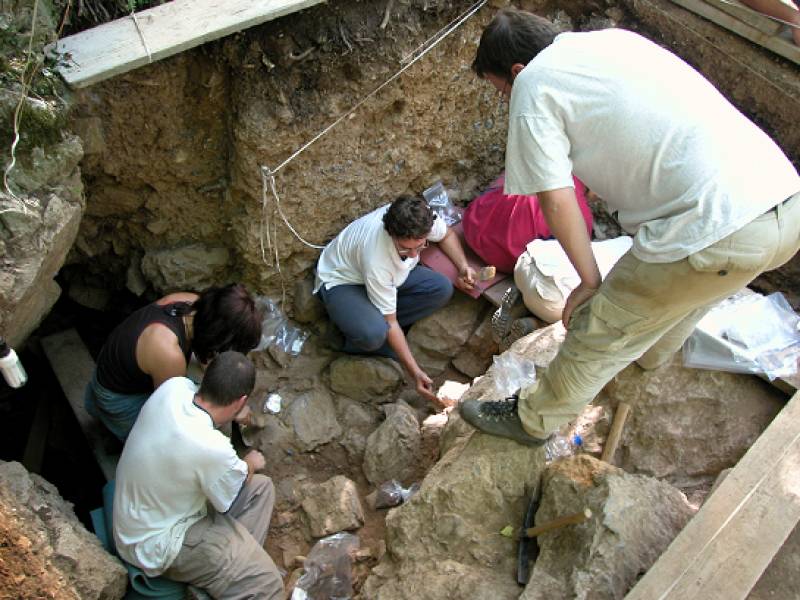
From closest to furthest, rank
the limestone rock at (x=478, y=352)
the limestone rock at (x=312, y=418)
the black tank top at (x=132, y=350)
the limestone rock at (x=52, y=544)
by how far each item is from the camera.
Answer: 1. the limestone rock at (x=52, y=544)
2. the black tank top at (x=132, y=350)
3. the limestone rock at (x=312, y=418)
4. the limestone rock at (x=478, y=352)

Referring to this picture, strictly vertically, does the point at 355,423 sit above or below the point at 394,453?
below

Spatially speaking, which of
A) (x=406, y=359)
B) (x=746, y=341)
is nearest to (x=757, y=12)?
(x=746, y=341)

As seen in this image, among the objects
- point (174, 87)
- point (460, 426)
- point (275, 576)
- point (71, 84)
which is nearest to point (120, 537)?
point (275, 576)

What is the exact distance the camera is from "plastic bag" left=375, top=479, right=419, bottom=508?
3727 mm

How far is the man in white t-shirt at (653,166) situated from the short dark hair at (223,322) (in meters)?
1.50

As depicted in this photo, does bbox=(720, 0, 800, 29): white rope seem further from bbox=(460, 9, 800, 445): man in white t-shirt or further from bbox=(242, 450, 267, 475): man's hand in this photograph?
bbox=(242, 450, 267, 475): man's hand

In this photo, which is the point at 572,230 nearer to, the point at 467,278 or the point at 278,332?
the point at 467,278

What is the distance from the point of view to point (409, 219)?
4000 mm

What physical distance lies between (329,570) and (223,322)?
1.28 metres

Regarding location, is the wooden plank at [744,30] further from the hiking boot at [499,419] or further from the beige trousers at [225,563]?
the beige trousers at [225,563]

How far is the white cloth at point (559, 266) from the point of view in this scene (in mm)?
4141

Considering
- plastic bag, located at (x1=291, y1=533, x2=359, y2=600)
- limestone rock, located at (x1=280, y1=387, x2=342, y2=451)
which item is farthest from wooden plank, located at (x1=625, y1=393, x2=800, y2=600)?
limestone rock, located at (x1=280, y1=387, x2=342, y2=451)

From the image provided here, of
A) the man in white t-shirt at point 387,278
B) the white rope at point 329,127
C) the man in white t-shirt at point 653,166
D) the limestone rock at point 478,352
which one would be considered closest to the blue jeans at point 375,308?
the man in white t-shirt at point 387,278

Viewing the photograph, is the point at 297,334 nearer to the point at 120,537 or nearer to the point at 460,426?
the point at 460,426
